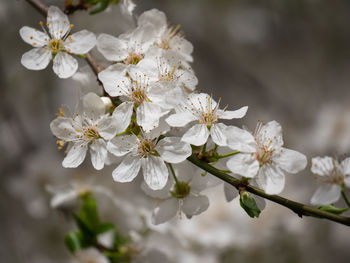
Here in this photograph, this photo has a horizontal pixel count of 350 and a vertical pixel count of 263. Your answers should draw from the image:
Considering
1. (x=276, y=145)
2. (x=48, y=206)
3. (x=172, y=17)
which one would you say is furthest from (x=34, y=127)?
(x=276, y=145)

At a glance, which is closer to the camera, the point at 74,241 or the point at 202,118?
the point at 202,118

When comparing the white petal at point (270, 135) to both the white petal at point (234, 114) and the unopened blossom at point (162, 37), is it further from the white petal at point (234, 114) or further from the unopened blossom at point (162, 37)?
the unopened blossom at point (162, 37)

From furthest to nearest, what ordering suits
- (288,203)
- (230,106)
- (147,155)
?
(230,106) → (147,155) → (288,203)

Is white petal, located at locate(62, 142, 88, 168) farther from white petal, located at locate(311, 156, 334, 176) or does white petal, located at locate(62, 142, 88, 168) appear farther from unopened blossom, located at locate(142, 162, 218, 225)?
white petal, located at locate(311, 156, 334, 176)

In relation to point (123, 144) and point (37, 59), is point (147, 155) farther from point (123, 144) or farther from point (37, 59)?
point (37, 59)

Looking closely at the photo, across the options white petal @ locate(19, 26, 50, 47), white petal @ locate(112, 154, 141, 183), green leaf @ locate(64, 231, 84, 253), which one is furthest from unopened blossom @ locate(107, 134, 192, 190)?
green leaf @ locate(64, 231, 84, 253)

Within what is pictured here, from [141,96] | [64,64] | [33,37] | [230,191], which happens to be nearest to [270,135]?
[230,191]
